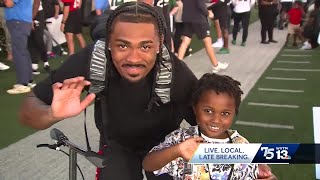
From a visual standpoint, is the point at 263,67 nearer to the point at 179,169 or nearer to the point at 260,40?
the point at 260,40

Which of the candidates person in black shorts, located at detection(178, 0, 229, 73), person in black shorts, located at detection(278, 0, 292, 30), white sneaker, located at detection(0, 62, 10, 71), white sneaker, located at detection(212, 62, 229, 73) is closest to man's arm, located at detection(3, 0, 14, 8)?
white sneaker, located at detection(0, 62, 10, 71)

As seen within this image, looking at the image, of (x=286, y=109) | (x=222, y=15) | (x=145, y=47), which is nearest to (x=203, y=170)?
(x=145, y=47)

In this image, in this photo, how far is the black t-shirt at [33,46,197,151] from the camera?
212cm

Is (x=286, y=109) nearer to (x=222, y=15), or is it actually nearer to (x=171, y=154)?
(x=171, y=154)

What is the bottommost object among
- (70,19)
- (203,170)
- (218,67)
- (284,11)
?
(218,67)

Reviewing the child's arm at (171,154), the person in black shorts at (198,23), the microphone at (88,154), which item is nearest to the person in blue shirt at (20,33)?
the person in black shorts at (198,23)

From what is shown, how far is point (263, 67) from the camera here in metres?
8.13

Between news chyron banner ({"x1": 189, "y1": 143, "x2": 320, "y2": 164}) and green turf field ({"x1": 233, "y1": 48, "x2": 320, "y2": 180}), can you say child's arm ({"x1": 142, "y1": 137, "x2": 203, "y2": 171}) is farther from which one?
green turf field ({"x1": 233, "y1": 48, "x2": 320, "y2": 180})

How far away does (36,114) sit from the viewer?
1.99 metres

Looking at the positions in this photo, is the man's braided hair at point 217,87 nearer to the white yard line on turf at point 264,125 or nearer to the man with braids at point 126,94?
the man with braids at point 126,94

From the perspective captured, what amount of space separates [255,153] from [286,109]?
13.8 feet

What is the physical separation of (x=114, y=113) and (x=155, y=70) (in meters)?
0.35

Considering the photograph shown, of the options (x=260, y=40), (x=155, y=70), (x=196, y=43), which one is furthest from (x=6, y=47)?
(x=155, y=70)

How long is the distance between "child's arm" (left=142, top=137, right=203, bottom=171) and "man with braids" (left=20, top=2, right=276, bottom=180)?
250mm
